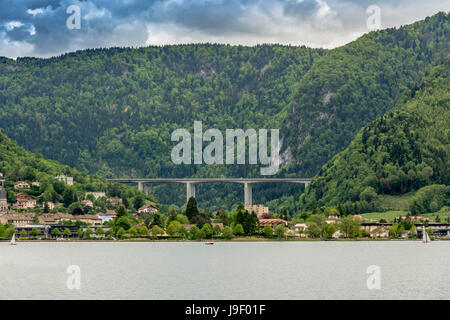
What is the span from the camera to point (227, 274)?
376 feet

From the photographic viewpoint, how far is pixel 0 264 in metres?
131

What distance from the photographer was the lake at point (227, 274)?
309 feet

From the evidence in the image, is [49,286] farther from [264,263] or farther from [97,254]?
[97,254]

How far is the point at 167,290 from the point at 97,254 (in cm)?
6098

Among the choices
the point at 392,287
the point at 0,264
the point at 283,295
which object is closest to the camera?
the point at 283,295

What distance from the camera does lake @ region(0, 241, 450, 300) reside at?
309 ft
